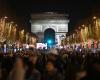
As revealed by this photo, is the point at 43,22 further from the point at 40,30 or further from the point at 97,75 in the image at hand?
the point at 97,75

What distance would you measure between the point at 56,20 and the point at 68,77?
507 ft

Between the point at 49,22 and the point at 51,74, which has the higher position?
the point at 49,22

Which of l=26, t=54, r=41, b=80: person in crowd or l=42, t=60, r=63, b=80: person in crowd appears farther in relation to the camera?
l=42, t=60, r=63, b=80: person in crowd

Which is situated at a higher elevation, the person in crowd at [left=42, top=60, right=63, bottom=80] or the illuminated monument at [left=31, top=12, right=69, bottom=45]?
the illuminated monument at [left=31, top=12, right=69, bottom=45]

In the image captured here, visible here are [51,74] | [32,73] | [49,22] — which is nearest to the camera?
[32,73]

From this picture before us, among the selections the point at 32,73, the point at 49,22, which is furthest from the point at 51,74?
the point at 49,22

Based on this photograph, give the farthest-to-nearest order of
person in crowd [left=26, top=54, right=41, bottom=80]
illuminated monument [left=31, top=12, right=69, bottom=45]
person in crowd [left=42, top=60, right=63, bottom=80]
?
illuminated monument [left=31, top=12, right=69, bottom=45]
person in crowd [left=42, top=60, right=63, bottom=80]
person in crowd [left=26, top=54, right=41, bottom=80]

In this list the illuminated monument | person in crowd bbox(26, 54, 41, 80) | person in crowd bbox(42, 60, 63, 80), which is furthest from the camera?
the illuminated monument

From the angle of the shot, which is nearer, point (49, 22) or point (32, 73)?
point (32, 73)

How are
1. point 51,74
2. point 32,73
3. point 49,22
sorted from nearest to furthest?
1. point 32,73
2. point 51,74
3. point 49,22

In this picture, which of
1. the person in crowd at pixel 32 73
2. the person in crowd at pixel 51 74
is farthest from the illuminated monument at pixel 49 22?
the person in crowd at pixel 51 74

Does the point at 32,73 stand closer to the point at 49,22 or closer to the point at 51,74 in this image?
the point at 51,74

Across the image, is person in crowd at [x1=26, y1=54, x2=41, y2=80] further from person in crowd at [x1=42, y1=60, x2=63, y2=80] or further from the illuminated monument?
the illuminated monument

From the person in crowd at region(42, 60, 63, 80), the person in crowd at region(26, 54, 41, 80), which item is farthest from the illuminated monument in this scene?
the person in crowd at region(42, 60, 63, 80)
